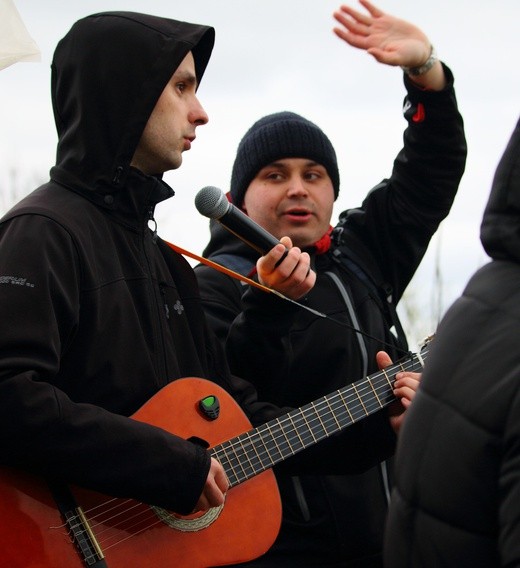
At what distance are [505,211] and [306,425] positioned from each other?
1882 mm

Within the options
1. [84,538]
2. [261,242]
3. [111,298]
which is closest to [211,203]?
[261,242]

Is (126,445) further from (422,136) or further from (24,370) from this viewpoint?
(422,136)

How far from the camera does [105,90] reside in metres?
3.65

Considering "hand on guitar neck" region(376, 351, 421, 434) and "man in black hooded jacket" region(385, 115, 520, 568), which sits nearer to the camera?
"man in black hooded jacket" region(385, 115, 520, 568)

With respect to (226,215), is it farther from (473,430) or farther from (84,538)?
(473,430)

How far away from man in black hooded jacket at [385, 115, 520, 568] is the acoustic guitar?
4.21ft

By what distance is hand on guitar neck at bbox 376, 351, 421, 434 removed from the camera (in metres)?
4.11

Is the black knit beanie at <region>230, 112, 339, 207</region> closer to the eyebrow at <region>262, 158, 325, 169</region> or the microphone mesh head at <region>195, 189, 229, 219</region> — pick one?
the eyebrow at <region>262, 158, 325, 169</region>

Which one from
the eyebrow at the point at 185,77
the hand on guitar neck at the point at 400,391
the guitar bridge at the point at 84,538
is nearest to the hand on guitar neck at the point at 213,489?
the guitar bridge at the point at 84,538

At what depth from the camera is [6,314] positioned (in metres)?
3.19

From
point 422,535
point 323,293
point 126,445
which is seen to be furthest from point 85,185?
point 422,535

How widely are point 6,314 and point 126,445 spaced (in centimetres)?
47

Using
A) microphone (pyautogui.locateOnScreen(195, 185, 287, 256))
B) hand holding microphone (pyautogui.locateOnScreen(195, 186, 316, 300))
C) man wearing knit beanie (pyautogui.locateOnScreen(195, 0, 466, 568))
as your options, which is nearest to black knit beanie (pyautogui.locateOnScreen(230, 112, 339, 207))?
man wearing knit beanie (pyautogui.locateOnScreen(195, 0, 466, 568))

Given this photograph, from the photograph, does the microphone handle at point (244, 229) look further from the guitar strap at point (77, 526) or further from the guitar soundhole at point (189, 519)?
the guitar strap at point (77, 526)
